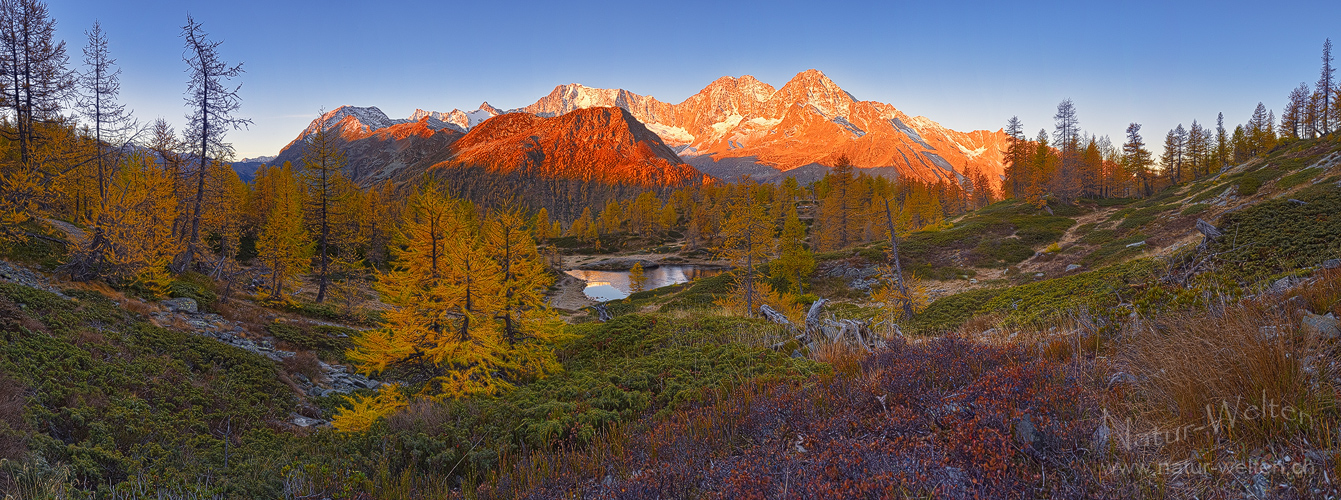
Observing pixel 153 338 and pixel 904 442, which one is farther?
pixel 153 338

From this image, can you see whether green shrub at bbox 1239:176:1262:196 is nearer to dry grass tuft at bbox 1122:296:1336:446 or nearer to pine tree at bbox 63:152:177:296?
dry grass tuft at bbox 1122:296:1336:446

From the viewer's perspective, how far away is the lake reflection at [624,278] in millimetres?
58094

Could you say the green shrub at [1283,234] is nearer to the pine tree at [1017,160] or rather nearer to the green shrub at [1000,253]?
the green shrub at [1000,253]

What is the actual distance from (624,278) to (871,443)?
66.2 m

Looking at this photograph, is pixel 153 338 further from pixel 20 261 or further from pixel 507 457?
pixel 507 457

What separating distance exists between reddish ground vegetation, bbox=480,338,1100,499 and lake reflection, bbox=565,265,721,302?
4798 centimetres

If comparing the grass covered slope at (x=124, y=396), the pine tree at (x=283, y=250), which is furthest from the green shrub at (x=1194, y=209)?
the pine tree at (x=283, y=250)

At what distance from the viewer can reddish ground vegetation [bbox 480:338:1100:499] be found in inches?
104

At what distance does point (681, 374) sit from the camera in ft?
25.0

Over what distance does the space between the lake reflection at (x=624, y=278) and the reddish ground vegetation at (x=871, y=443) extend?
4798 cm

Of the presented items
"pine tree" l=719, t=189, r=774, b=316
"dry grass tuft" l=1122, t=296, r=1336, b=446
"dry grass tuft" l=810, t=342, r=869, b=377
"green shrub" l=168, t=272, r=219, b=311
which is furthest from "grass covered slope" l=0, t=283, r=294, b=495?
"pine tree" l=719, t=189, r=774, b=316

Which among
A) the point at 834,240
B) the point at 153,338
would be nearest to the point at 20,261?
the point at 153,338

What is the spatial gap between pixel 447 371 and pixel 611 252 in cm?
7841

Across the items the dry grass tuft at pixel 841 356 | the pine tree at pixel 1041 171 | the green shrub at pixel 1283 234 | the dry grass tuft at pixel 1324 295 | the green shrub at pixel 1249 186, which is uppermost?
the pine tree at pixel 1041 171
